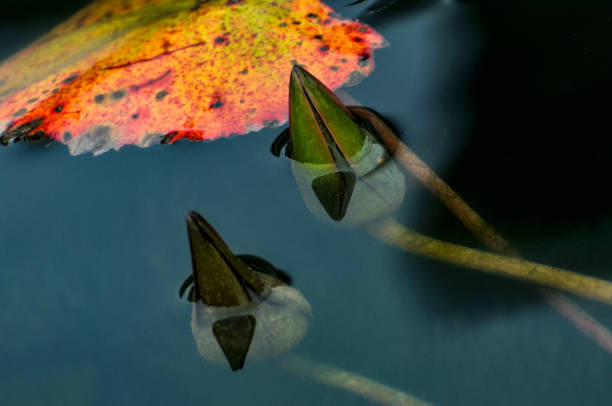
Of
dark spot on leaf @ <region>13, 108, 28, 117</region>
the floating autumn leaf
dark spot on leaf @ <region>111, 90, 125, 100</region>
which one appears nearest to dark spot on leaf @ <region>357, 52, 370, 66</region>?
the floating autumn leaf

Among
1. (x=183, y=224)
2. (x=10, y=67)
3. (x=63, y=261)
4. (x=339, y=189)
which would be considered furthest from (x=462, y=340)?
(x=10, y=67)

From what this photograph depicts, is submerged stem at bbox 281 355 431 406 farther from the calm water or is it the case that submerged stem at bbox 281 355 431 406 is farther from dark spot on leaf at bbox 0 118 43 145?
dark spot on leaf at bbox 0 118 43 145

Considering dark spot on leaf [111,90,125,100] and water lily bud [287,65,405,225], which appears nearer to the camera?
water lily bud [287,65,405,225]

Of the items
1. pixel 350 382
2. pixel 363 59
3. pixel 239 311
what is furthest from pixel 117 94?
pixel 350 382

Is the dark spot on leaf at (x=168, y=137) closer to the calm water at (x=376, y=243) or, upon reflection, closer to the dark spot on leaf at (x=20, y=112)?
the calm water at (x=376, y=243)

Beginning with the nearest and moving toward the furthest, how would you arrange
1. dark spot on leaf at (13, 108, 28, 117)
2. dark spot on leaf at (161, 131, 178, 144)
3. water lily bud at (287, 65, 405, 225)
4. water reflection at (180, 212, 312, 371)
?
water reflection at (180, 212, 312, 371), water lily bud at (287, 65, 405, 225), dark spot on leaf at (161, 131, 178, 144), dark spot on leaf at (13, 108, 28, 117)
